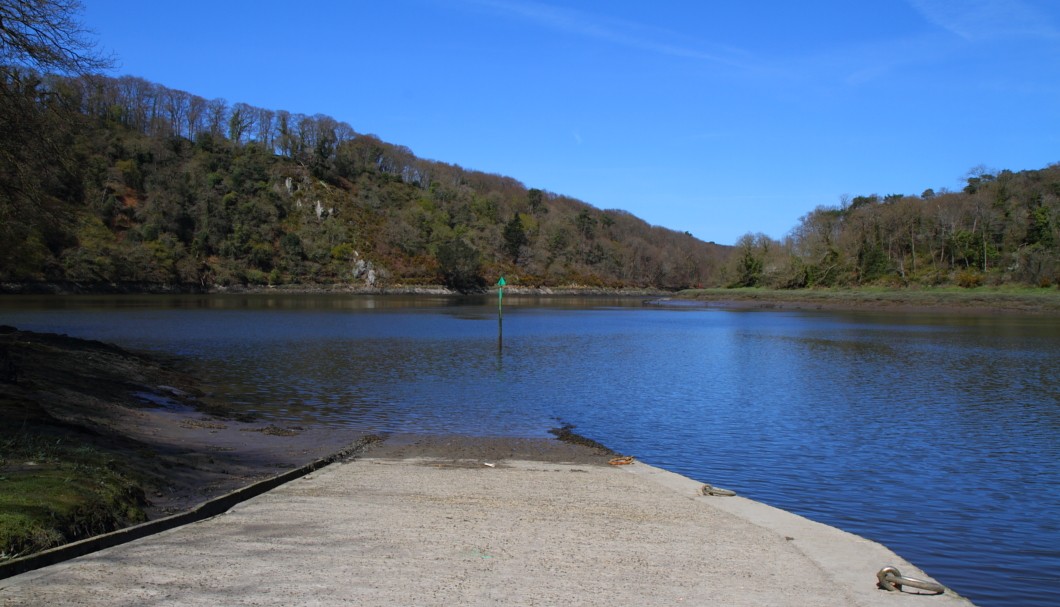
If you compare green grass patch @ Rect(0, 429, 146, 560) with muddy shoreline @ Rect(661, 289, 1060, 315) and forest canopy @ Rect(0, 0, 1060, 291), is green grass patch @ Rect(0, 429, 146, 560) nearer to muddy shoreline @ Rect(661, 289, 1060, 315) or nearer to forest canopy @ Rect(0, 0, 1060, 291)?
forest canopy @ Rect(0, 0, 1060, 291)

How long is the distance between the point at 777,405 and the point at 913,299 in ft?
256

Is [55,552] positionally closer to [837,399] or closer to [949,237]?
[837,399]

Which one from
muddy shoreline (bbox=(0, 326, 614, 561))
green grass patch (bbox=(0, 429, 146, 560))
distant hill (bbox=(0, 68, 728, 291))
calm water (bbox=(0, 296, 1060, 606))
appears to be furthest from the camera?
distant hill (bbox=(0, 68, 728, 291))

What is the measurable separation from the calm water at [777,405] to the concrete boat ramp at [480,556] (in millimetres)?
1808

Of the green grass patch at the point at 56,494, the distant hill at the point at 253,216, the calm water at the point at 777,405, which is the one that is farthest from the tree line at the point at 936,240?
the green grass patch at the point at 56,494

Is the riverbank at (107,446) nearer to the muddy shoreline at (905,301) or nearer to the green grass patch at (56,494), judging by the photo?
the green grass patch at (56,494)

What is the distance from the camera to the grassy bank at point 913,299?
7556 centimetres

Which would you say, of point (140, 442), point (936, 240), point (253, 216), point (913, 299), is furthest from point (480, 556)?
point (253, 216)

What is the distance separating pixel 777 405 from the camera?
68.2ft

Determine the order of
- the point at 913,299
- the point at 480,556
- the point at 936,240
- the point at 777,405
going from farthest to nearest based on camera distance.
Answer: the point at 936,240
the point at 913,299
the point at 777,405
the point at 480,556

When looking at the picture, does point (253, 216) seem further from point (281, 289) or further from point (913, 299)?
point (913, 299)

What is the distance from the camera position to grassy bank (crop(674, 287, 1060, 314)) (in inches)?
2975

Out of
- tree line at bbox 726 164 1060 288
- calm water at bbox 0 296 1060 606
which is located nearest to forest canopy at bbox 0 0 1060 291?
tree line at bbox 726 164 1060 288

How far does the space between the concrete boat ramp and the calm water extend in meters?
1.81
